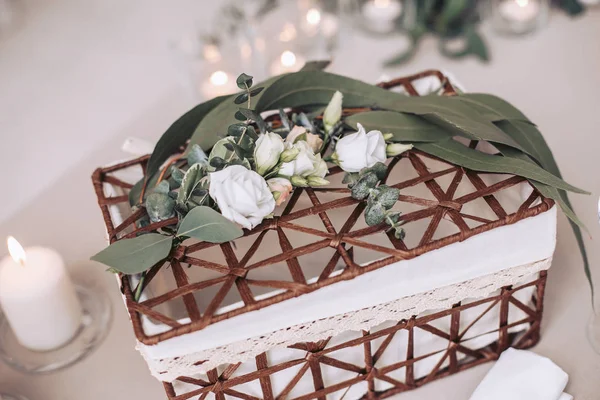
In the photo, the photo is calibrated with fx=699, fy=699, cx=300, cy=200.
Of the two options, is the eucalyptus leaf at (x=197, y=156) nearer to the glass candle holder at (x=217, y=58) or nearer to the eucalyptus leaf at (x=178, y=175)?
the eucalyptus leaf at (x=178, y=175)

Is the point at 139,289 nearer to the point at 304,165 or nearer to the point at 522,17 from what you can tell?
the point at 304,165

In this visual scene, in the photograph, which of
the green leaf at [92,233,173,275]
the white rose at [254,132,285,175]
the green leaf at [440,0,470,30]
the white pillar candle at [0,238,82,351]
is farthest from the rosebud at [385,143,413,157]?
the green leaf at [440,0,470,30]

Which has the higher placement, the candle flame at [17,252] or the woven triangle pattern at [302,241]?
the candle flame at [17,252]

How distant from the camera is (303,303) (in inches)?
22.5

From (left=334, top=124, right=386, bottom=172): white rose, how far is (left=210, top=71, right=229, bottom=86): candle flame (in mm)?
454

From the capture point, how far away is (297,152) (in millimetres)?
611

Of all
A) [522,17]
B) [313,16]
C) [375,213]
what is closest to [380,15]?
[313,16]

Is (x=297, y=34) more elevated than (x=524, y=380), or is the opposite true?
(x=297, y=34)

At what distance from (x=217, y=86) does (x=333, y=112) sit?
41cm

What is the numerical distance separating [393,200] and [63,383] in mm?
417

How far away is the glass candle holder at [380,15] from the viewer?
115cm

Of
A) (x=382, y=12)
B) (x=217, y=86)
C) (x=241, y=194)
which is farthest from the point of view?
(x=382, y=12)

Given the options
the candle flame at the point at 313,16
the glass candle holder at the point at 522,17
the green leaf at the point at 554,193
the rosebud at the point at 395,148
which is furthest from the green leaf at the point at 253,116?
the glass candle holder at the point at 522,17

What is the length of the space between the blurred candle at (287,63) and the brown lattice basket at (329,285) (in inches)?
14.5
